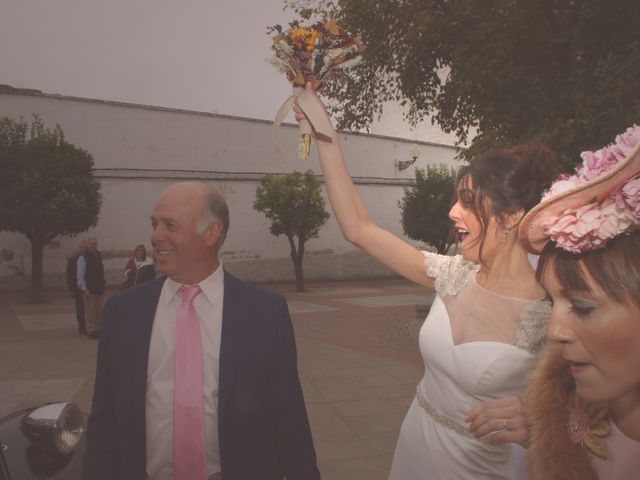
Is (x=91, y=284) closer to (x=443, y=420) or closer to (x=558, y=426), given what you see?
(x=443, y=420)

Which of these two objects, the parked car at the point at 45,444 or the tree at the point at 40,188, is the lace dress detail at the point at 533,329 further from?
the tree at the point at 40,188

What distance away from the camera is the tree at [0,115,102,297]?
15.9 m

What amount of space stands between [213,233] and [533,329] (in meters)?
1.40

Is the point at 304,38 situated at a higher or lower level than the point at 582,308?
higher

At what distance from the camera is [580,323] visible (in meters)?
1.16

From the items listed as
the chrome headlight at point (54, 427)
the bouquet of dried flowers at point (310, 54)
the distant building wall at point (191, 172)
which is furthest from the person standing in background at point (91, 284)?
the distant building wall at point (191, 172)

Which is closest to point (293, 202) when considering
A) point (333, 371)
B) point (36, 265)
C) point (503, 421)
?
point (36, 265)

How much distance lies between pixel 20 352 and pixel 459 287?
9.12 meters

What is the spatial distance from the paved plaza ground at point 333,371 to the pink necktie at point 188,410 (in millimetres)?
2427

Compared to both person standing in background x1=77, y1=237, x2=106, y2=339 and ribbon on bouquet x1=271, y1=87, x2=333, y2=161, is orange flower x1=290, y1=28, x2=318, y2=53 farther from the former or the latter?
person standing in background x1=77, y1=237, x2=106, y2=339

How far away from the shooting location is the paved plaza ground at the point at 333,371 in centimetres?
486

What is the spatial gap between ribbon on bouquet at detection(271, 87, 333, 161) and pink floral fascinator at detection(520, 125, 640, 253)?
1.12 meters

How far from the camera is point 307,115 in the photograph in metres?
2.11

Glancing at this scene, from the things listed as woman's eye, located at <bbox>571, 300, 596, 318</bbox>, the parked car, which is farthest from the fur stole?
the parked car
